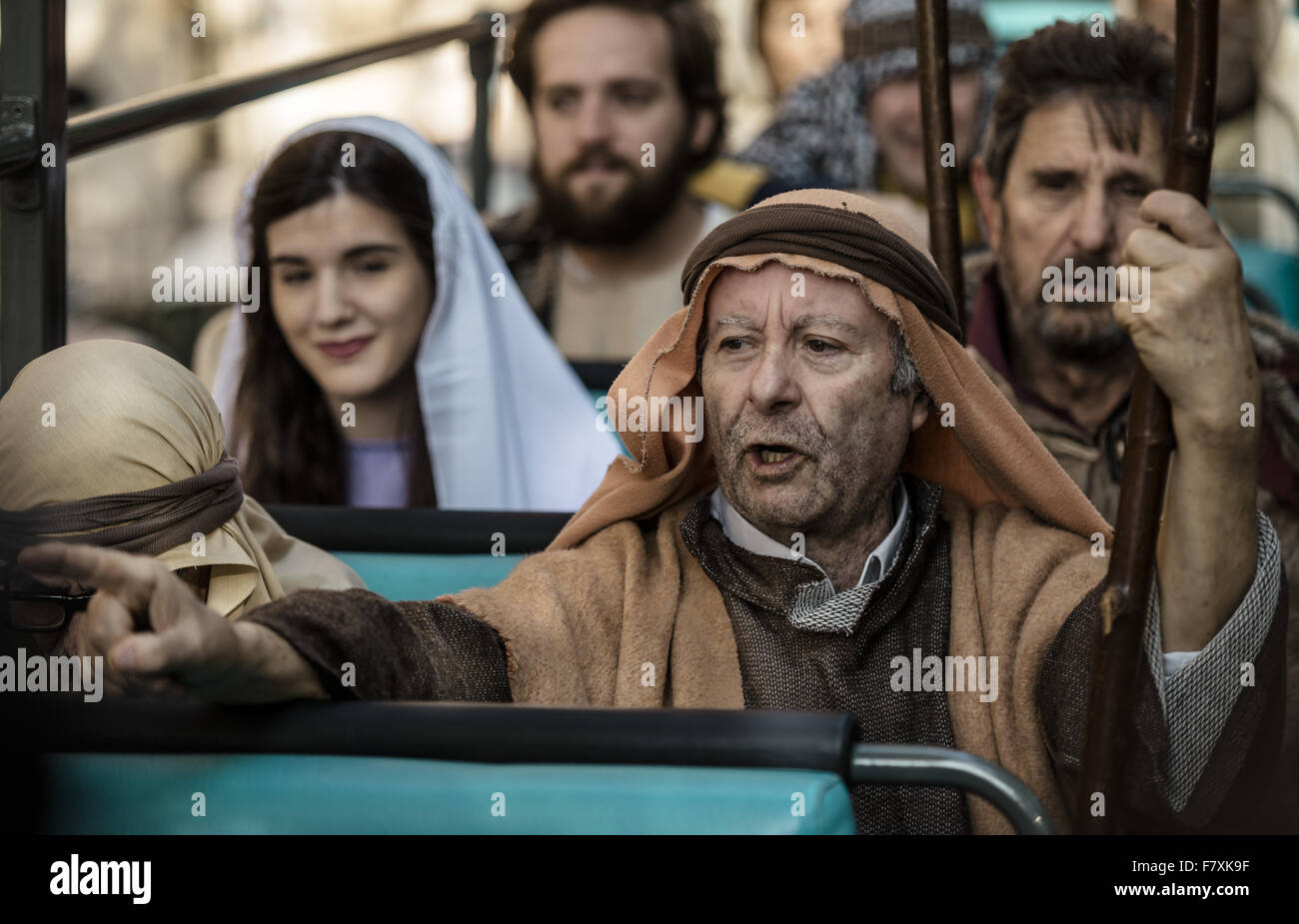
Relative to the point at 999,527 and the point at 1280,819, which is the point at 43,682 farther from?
the point at 1280,819

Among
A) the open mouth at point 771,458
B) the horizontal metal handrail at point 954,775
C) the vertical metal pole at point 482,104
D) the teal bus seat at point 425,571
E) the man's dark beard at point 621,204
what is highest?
the vertical metal pole at point 482,104

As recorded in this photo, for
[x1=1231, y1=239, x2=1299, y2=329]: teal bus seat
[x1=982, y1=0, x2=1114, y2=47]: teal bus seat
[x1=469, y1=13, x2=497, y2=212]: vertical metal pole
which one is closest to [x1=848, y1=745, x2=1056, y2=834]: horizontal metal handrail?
[x1=469, y1=13, x2=497, y2=212]: vertical metal pole

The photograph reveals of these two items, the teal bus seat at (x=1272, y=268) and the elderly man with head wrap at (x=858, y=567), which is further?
the teal bus seat at (x=1272, y=268)

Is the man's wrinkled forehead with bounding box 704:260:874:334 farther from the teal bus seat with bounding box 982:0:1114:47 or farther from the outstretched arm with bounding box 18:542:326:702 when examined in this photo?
the teal bus seat with bounding box 982:0:1114:47

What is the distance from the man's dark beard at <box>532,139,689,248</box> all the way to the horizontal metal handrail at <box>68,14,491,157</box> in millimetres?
907

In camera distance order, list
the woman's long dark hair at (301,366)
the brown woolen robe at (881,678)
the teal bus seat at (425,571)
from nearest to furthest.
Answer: the brown woolen robe at (881,678), the teal bus seat at (425,571), the woman's long dark hair at (301,366)

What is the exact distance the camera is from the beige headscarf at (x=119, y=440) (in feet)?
6.89

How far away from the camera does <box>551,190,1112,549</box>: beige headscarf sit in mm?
2432

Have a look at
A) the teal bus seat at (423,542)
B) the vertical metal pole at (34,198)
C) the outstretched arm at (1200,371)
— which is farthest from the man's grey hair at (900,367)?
the vertical metal pole at (34,198)

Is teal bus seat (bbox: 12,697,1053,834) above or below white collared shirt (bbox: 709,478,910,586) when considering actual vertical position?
below

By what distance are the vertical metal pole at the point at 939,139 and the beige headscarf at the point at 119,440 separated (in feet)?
4.26

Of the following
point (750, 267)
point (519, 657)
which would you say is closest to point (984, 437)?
point (750, 267)

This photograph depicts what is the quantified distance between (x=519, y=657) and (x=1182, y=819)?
902 millimetres

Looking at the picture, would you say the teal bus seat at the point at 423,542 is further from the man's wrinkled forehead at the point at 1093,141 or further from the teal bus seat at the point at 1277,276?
the teal bus seat at the point at 1277,276
